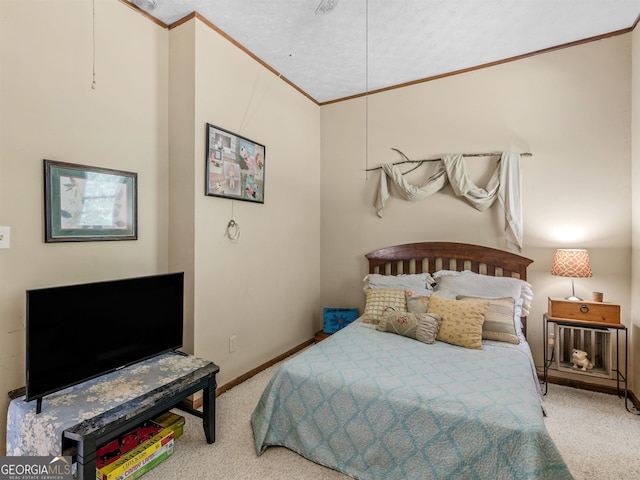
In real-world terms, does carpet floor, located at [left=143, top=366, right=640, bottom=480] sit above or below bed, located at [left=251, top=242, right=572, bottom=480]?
below

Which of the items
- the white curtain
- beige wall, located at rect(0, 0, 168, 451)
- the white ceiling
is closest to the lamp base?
the white curtain

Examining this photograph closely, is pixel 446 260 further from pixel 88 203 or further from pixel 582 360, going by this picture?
pixel 88 203

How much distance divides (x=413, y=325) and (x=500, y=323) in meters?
0.64

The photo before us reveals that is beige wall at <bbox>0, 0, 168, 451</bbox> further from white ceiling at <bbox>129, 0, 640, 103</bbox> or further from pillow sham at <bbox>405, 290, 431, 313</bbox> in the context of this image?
pillow sham at <bbox>405, 290, 431, 313</bbox>

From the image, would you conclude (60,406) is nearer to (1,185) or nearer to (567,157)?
(1,185)

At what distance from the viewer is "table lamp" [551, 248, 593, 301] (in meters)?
2.46

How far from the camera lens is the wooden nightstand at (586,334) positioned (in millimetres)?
2422

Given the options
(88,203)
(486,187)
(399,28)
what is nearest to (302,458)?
(88,203)

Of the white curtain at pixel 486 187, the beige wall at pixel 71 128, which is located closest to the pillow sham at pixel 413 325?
the white curtain at pixel 486 187

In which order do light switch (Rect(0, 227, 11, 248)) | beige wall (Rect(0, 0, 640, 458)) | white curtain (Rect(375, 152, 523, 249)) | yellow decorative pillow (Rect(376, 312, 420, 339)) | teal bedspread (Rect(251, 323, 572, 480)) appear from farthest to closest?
white curtain (Rect(375, 152, 523, 249)), yellow decorative pillow (Rect(376, 312, 420, 339)), beige wall (Rect(0, 0, 640, 458)), light switch (Rect(0, 227, 11, 248)), teal bedspread (Rect(251, 323, 572, 480))

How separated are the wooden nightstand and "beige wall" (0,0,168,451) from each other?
10.5 feet

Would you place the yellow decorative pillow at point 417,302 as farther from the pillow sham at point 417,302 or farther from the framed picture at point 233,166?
the framed picture at point 233,166

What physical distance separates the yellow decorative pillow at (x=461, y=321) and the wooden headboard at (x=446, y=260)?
0.69 meters

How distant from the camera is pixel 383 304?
2775 mm
